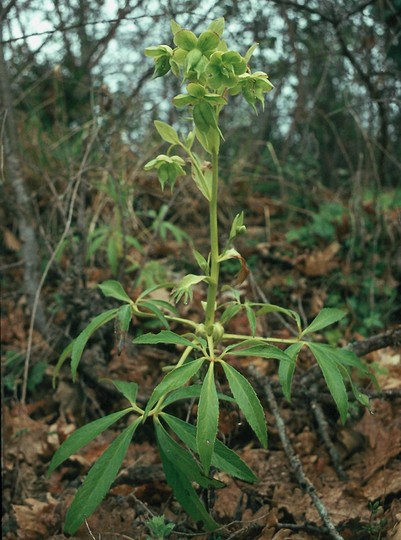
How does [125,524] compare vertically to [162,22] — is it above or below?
below

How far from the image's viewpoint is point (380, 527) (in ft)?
4.59

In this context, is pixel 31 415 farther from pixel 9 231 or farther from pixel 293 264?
pixel 293 264

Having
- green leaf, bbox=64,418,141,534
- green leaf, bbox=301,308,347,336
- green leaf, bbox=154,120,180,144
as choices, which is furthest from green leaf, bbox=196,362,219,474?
green leaf, bbox=154,120,180,144

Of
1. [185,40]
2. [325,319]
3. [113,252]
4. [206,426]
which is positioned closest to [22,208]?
[113,252]

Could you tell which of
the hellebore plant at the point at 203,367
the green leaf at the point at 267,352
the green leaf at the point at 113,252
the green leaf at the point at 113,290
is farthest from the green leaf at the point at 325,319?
the green leaf at the point at 113,252

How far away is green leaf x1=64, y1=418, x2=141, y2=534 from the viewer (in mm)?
1278

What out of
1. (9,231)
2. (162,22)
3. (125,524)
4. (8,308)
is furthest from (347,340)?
(162,22)

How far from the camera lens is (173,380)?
4.12ft

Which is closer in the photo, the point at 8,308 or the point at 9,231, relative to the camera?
the point at 8,308

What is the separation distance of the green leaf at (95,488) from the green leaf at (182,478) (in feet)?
0.35

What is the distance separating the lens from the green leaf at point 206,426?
117cm

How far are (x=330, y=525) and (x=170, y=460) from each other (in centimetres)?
50

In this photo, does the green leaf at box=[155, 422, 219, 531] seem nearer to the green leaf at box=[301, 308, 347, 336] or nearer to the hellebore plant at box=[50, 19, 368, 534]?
the hellebore plant at box=[50, 19, 368, 534]

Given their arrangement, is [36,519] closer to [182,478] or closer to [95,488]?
[95,488]
